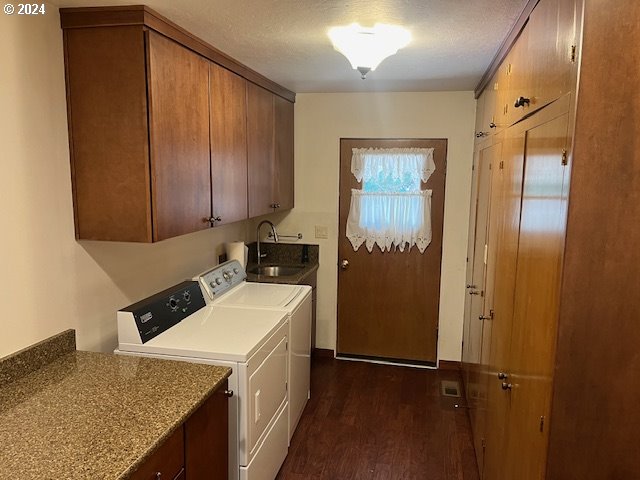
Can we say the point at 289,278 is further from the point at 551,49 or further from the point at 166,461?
the point at 551,49

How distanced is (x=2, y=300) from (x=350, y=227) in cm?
271

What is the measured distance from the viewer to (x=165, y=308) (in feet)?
7.73

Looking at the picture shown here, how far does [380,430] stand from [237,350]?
1484mm

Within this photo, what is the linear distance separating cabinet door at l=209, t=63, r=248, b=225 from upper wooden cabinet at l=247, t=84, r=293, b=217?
0.12 metres

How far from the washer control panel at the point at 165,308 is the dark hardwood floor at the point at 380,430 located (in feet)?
3.45

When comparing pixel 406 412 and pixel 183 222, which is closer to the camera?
pixel 183 222

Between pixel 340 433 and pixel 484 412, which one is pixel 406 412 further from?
pixel 484 412

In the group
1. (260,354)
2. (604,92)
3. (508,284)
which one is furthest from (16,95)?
(508,284)

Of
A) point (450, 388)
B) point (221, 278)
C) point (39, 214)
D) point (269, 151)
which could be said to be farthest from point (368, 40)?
point (450, 388)

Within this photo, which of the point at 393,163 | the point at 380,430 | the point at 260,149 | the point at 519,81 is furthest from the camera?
the point at 393,163

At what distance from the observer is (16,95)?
1728 millimetres

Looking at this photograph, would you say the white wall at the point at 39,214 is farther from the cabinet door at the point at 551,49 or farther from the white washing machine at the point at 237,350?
the cabinet door at the point at 551,49

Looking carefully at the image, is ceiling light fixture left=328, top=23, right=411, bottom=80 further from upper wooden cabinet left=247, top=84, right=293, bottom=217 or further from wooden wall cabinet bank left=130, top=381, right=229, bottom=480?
wooden wall cabinet bank left=130, top=381, right=229, bottom=480

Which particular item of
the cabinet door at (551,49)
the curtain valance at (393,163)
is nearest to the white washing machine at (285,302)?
the curtain valance at (393,163)
